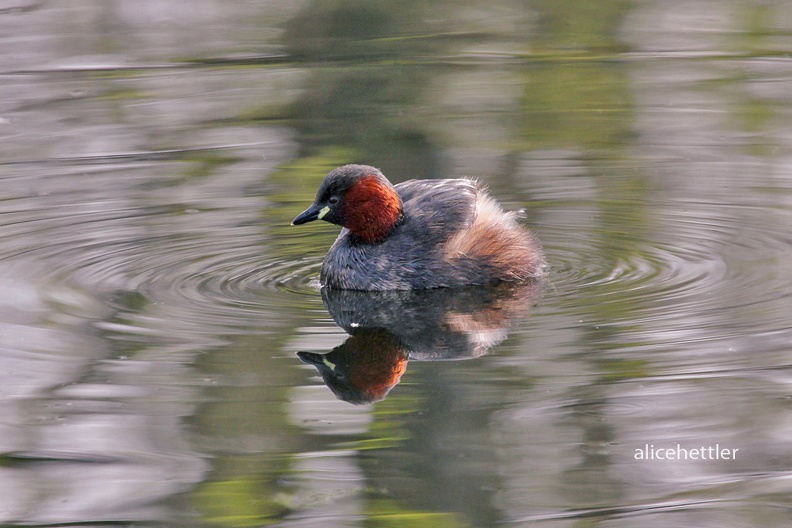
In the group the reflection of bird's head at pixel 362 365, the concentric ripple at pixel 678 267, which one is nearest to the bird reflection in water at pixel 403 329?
the reflection of bird's head at pixel 362 365

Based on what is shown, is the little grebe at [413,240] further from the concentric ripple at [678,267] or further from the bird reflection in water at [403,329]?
the concentric ripple at [678,267]

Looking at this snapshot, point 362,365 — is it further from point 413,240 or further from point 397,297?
point 413,240

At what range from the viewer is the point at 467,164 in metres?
9.59

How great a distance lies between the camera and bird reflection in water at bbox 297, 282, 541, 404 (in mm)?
5820

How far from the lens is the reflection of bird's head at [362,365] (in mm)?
5629

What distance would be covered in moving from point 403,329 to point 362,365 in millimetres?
648

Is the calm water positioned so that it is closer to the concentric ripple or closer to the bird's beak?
the concentric ripple

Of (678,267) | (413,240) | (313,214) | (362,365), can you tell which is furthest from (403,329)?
(678,267)

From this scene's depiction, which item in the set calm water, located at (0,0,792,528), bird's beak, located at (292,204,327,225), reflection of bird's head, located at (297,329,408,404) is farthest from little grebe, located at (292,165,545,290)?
reflection of bird's head, located at (297,329,408,404)

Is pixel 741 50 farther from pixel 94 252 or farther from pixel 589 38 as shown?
pixel 94 252

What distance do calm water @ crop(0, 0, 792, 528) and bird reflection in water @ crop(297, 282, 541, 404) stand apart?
0.08ft

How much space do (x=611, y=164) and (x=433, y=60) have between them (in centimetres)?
405

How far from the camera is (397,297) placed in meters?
7.27

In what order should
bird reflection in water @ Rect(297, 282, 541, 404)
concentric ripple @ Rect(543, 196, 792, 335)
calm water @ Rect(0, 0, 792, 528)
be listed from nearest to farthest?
calm water @ Rect(0, 0, 792, 528), bird reflection in water @ Rect(297, 282, 541, 404), concentric ripple @ Rect(543, 196, 792, 335)
